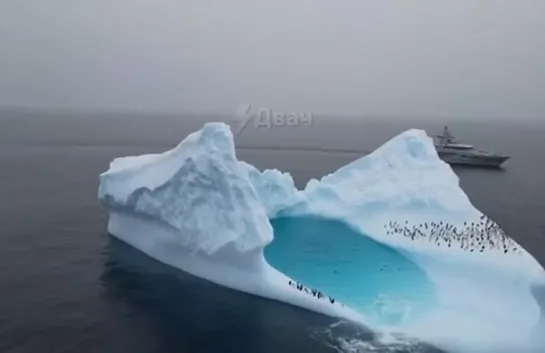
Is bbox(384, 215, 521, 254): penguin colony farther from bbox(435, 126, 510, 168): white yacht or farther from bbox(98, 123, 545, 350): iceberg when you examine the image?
bbox(435, 126, 510, 168): white yacht

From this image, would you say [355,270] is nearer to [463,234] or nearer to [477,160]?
[463,234]

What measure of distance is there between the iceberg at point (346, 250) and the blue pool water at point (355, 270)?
49 millimetres

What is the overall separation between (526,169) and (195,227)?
56.4m

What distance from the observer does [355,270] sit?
20531 millimetres

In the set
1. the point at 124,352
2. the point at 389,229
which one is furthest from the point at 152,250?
the point at 389,229

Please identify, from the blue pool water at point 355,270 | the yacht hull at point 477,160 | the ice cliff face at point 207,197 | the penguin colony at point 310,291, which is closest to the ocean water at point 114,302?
the blue pool water at point 355,270

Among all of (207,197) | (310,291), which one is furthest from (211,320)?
(207,197)

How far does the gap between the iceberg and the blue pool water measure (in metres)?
0.05

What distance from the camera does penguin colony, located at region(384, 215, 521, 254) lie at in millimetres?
21455

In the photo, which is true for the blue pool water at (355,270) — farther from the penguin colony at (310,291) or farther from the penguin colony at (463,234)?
the penguin colony at (463,234)

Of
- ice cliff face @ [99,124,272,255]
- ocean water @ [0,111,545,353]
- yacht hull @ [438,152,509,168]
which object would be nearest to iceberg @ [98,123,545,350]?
ice cliff face @ [99,124,272,255]

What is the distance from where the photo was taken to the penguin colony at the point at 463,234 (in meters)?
21.5

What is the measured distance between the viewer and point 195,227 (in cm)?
1984

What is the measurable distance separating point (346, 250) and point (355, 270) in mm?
2722
